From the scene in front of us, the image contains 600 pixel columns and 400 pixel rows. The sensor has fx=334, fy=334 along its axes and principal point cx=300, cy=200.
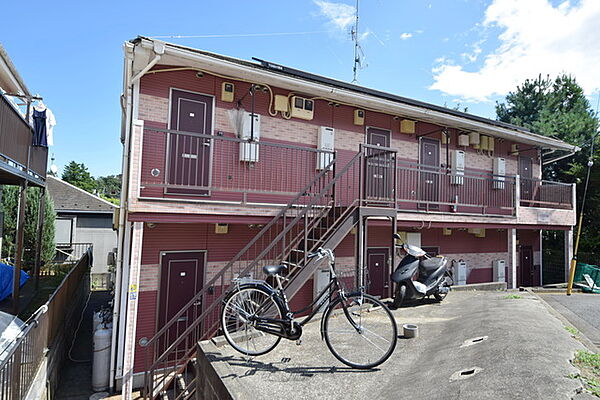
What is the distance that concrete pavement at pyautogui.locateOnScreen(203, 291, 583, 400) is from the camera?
112 inches

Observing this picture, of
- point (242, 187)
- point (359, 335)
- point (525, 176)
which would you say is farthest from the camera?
point (525, 176)

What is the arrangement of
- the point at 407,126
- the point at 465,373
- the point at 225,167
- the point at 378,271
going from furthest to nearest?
1. the point at 407,126
2. the point at 378,271
3. the point at 225,167
4. the point at 465,373

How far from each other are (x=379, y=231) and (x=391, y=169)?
7.69ft

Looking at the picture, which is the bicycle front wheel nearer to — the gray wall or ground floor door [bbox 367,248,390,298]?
ground floor door [bbox 367,248,390,298]

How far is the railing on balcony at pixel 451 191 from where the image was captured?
950cm

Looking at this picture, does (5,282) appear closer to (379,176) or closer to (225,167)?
(225,167)

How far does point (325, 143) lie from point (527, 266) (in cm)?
1029

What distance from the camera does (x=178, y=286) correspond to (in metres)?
6.87

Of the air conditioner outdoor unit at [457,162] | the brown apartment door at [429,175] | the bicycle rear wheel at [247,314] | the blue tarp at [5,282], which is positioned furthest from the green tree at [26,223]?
the air conditioner outdoor unit at [457,162]

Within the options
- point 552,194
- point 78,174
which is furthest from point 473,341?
point 78,174

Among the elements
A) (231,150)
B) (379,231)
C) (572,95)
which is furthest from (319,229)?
(572,95)

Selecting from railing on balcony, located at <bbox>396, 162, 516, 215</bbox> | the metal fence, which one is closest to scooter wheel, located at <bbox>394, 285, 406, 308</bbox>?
railing on balcony, located at <bbox>396, 162, 516, 215</bbox>

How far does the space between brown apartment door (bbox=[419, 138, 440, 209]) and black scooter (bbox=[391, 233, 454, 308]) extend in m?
3.62

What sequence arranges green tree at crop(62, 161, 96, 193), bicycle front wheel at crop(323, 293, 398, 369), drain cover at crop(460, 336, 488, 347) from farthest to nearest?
green tree at crop(62, 161, 96, 193)
drain cover at crop(460, 336, 488, 347)
bicycle front wheel at crop(323, 293, 398, 369)
